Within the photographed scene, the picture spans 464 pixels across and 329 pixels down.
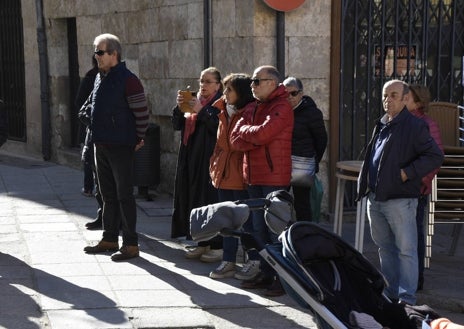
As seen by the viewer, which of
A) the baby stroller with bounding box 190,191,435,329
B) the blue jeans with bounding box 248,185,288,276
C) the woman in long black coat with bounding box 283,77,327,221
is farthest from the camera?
the woman in long black coat with bounding box 283,77,327,221

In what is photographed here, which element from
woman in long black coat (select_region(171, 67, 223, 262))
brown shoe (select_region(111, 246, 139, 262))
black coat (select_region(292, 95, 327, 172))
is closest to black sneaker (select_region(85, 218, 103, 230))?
woman in long black coat (select_region(171, 67, 223, 262))

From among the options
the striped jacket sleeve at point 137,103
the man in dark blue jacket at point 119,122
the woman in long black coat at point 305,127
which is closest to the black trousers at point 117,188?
the man in dark blue jacket at point 119,122

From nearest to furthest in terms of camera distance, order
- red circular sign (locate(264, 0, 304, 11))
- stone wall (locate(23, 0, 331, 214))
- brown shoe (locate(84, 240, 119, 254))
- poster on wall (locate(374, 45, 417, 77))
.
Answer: brown shoe (locate(84, 240, 119, 254)) < red circular sign (locate(264, 0, 304, 11)) < stone wall (locate(23, 0, 331, 214)) < poster on wall (locate(374, 45, 417, 77))

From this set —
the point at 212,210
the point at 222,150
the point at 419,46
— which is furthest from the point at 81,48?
the point at 212,210

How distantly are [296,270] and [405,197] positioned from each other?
2.21 meters

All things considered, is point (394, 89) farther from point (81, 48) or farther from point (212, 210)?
point (81, 48)

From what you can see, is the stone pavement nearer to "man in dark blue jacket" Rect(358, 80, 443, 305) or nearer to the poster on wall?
"man in dark blue jacket" Rect(358, 80, 443, 305)

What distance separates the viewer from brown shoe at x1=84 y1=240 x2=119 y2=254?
8.26 meters

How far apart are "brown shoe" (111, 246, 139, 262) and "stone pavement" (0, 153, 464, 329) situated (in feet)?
0.20

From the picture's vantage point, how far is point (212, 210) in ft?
14.7

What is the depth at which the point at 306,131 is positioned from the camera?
780 centimetres

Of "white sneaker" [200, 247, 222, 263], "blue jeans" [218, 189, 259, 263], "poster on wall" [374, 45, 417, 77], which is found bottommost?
"white sneaker" [200, 247, 222, 263]

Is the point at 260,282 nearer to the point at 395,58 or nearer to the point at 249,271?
the point at 249,271

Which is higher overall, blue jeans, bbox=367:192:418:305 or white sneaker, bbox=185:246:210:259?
blue jeans, bbox=367:192:418:305
